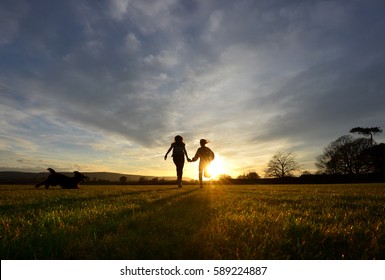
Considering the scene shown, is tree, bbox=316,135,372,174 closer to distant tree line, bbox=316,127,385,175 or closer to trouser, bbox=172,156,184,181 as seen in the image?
distant tree line, bbox=316,127,385,175

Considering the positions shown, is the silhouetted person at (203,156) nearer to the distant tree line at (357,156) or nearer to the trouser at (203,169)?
the trouser at (203,169)

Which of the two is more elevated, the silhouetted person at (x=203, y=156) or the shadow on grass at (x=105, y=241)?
the silhouetted person at (x=203, y=156)

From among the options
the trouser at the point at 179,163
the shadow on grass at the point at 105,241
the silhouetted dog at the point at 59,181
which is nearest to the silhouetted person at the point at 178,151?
the trouser at the point at 179,163

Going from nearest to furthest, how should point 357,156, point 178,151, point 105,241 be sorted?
1. point 105,241
2. point 178,151
3. point 357,156

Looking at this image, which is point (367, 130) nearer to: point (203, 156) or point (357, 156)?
point (357, 156)

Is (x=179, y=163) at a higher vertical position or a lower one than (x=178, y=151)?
lower

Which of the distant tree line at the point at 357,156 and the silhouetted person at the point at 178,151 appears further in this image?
the distant tree line at the point at 357,156

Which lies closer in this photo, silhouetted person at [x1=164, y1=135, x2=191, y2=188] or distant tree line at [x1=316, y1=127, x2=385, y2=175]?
silhouetted person at [x1=164, y1=135, x2=191, y2=188]

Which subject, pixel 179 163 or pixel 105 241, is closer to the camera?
pixel 105 241

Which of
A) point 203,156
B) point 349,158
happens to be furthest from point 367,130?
point 203,156

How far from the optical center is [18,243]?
2629mm

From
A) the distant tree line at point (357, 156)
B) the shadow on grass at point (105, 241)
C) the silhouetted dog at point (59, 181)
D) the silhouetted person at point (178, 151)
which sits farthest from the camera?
the distant tree line at point (357, 156)

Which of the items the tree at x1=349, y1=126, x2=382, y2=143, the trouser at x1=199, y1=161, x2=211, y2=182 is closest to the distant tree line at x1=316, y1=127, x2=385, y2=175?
the tree at x1=349, y1=126, x2=382, y2=143
